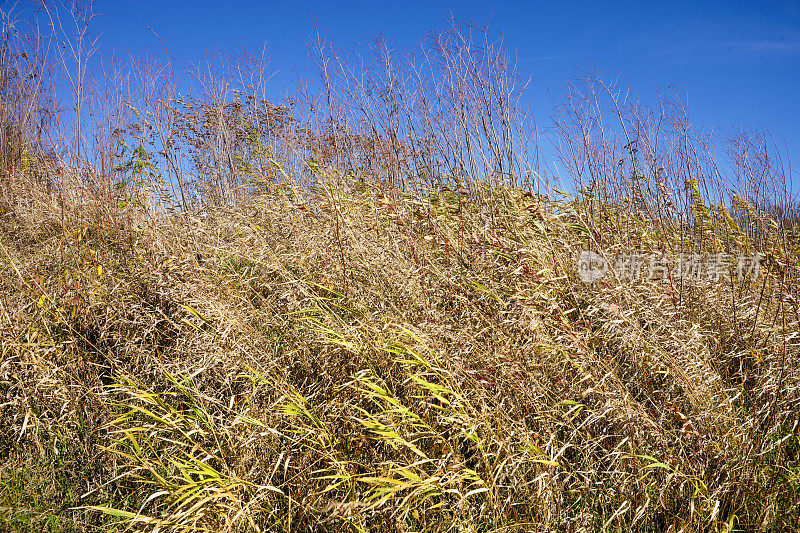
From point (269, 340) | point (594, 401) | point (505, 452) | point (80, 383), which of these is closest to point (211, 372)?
point (269, 340)

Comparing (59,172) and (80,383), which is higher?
(59,172)

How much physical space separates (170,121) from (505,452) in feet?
15.0

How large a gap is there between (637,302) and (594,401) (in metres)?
0.55

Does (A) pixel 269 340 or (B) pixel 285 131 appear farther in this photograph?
(B) pixel 285 131

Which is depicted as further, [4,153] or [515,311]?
[4,153]

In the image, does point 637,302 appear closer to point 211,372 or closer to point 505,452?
point 505,452

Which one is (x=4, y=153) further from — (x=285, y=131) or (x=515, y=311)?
(x=515, y=311)

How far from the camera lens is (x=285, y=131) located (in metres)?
5.96

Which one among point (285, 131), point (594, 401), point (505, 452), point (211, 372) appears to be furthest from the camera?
point (285, 131)

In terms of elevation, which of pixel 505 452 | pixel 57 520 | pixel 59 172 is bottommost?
pixel 57 520

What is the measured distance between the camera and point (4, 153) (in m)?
6.23

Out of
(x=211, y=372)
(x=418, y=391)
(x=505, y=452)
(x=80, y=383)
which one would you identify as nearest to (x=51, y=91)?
(x=80, y=383)

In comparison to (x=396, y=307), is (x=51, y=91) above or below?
above

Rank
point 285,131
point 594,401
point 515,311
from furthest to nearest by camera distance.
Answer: point 285,131 < point 515,311 < point 594,401
